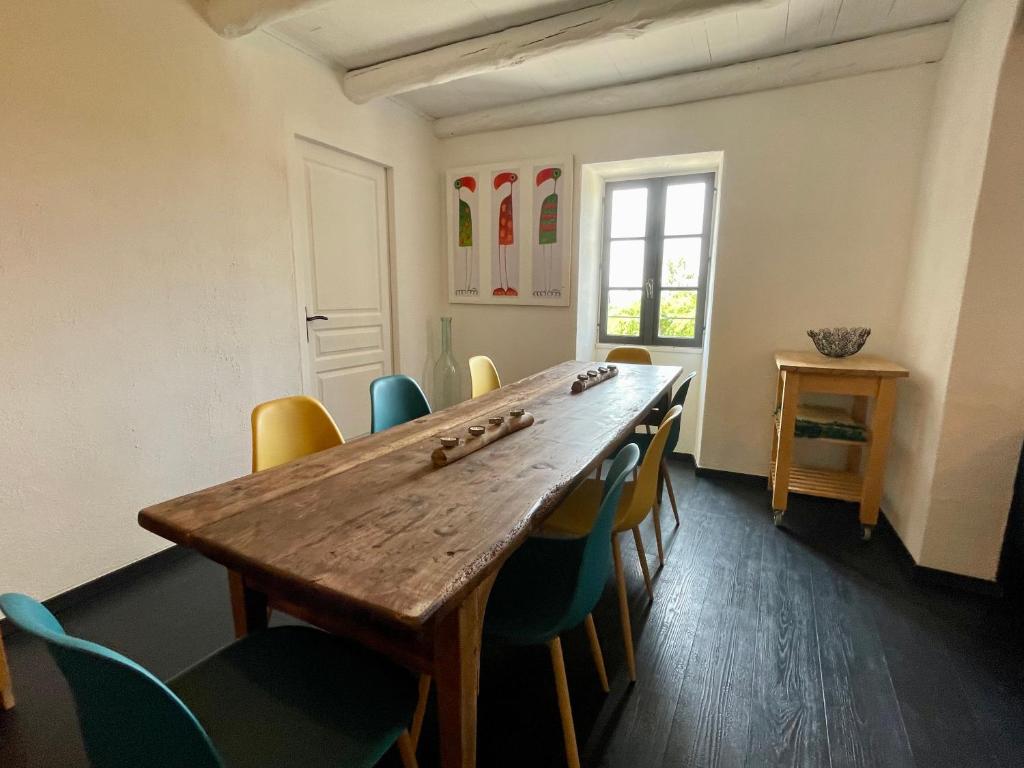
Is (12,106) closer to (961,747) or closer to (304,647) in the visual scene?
(304,647)

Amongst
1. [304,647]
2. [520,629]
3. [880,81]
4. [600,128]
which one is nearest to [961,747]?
[520,629]

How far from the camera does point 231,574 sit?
45.7 inches

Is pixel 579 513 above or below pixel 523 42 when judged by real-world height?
below

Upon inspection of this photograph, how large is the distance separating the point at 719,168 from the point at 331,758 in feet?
11.8

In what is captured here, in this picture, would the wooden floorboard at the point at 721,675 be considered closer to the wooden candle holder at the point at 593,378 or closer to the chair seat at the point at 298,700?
the chair seat at the point at 298,700

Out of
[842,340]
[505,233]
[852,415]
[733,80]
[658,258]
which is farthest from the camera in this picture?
[505,233]

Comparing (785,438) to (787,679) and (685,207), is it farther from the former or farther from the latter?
(685,207)

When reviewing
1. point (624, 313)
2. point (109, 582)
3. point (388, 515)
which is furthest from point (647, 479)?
point (624, 313)

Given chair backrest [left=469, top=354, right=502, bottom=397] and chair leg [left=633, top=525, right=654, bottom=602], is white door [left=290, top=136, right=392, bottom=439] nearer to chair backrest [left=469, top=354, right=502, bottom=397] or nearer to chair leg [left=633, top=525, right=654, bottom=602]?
chair backrest [left=469, top=354, right=502, bottom=397]

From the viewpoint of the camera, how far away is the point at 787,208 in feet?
9.58

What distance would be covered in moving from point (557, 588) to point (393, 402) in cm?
126

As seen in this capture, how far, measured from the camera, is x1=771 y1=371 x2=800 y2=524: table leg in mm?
2514

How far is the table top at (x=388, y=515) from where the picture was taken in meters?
0.80

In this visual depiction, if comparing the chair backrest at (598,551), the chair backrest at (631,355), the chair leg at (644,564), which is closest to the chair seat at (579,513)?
the chair leg at (644,564)
